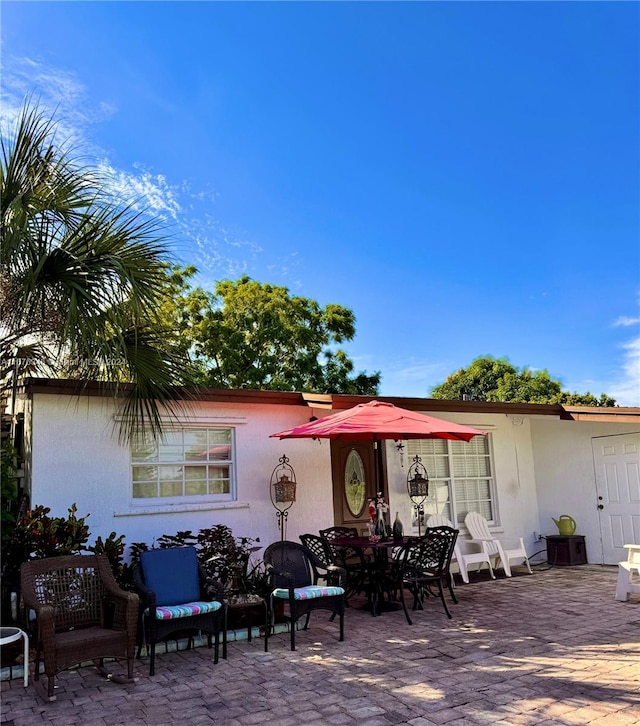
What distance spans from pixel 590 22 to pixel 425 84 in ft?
9.97

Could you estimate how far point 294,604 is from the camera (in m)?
5.95

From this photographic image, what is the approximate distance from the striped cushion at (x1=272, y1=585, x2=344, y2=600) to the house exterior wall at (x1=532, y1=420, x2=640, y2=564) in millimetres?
6598

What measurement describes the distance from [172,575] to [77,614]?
0.88m

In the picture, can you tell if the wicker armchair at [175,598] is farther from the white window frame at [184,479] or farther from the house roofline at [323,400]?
the house roofline at [323,400]

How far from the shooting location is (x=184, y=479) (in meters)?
8.01

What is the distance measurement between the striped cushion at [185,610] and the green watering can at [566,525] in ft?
24.8

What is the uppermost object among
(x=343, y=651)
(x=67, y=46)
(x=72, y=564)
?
(x=67, y=46)

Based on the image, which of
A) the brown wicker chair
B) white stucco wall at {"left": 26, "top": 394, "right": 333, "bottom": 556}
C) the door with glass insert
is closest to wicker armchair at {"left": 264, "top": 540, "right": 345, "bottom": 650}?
the brown wicker chair

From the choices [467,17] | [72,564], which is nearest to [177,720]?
[72,564]

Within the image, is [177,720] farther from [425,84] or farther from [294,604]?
[425,84]

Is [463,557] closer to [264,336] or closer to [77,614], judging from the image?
[77,614]

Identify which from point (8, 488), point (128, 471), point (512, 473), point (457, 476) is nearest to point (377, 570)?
point (128, 471)

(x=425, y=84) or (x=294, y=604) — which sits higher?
(x=425, y=84)

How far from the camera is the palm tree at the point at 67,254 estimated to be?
5352 mm
